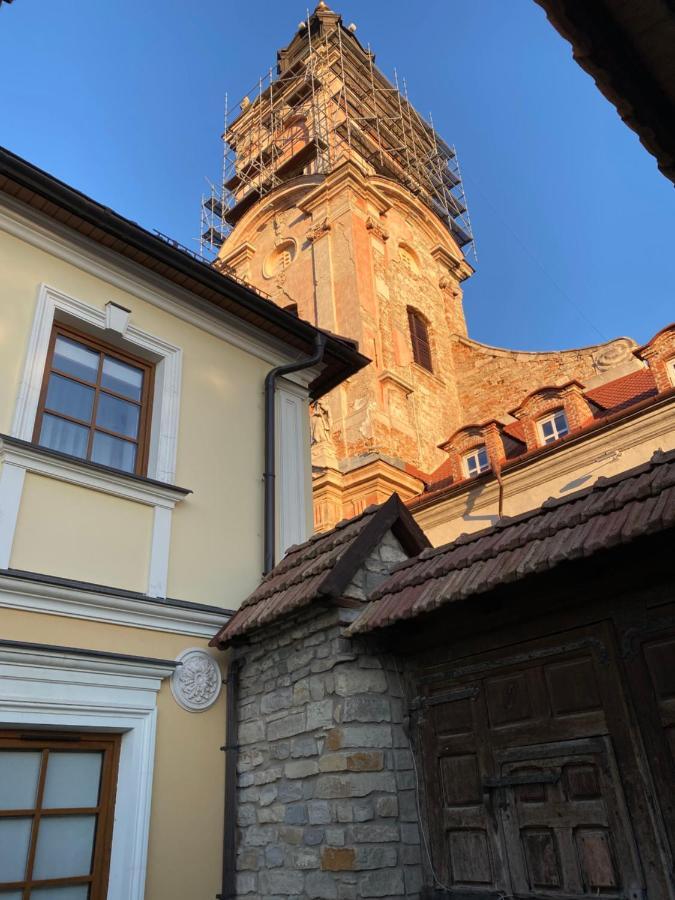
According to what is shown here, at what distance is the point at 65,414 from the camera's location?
6.45 metres

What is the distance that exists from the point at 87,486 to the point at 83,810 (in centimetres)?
245

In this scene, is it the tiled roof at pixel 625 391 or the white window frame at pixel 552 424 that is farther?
the white window frame at pixel 552 424

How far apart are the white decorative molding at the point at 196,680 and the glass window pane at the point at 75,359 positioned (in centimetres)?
271

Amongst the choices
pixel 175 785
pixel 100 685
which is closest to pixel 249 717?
pixel 175 785

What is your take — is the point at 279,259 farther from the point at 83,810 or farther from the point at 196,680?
the point at 83,810

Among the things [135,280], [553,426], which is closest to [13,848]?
[135,280]

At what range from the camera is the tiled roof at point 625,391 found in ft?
54.4

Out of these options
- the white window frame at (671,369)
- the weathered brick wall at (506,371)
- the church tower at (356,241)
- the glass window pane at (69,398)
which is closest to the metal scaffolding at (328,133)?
the church tower at (356,241)

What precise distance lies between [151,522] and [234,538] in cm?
92

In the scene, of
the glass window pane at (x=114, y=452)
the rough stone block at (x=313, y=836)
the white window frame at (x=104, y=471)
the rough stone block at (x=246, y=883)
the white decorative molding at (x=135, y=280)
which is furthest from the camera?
the white decorative molding at (x=135, y=280)

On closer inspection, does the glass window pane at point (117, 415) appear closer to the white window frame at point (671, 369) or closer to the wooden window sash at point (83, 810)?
the wooden window sash at point (83, 810)

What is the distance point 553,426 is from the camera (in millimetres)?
17516

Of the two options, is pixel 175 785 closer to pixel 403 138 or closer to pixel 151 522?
pixel 151 522

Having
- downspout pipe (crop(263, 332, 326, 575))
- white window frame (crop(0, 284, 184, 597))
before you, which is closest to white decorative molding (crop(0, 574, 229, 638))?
white window frame (crop(0, 284, 184, 597))
